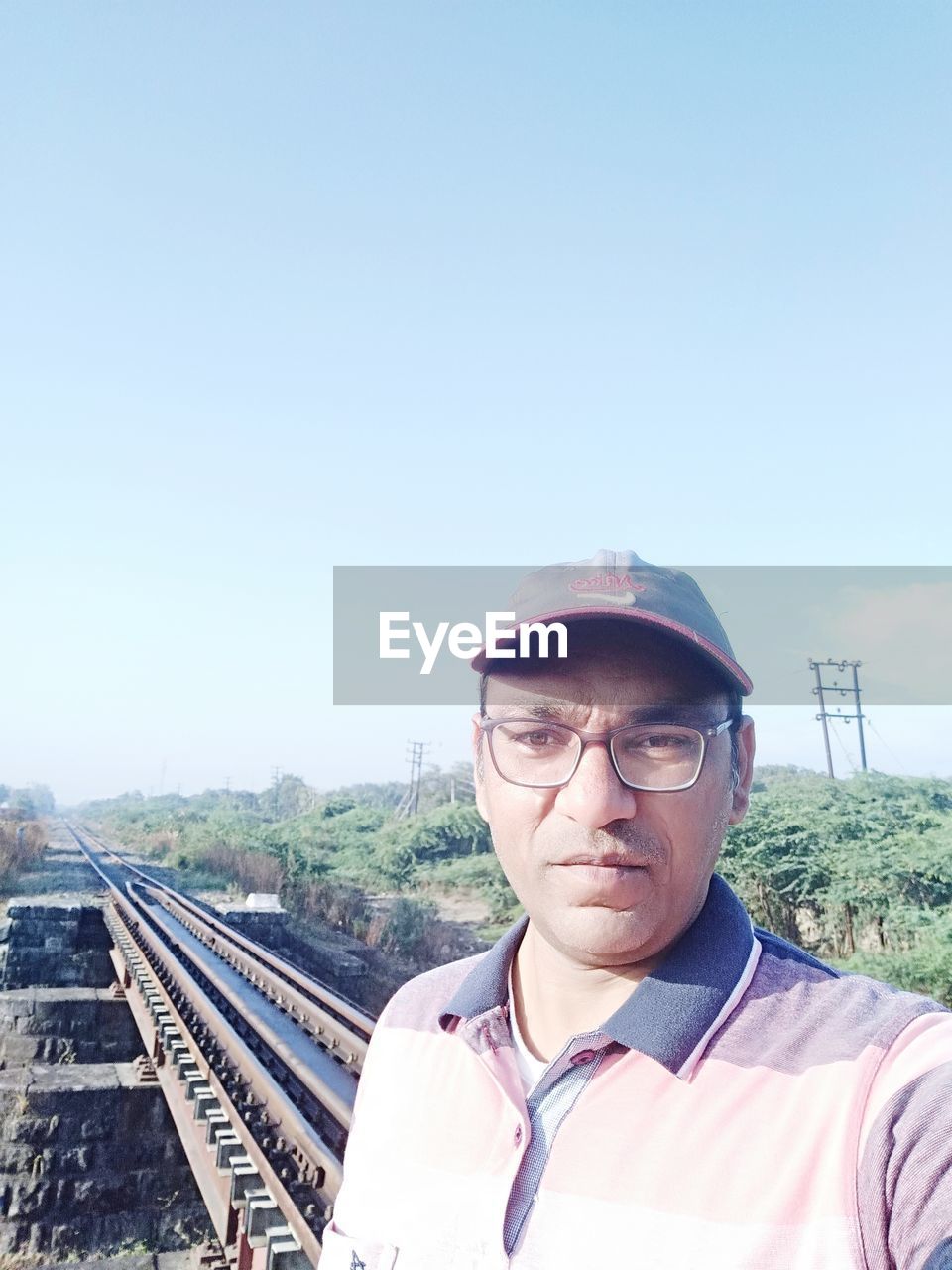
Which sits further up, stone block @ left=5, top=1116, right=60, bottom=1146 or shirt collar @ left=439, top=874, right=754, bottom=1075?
shirt collar @ left=439, top=874, right=754, bottom=1075

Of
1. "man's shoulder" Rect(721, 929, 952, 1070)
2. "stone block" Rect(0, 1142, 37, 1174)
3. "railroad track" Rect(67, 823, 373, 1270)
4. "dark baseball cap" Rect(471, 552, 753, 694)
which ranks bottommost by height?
"stone block" Rect(0, 1142, 37, 1174)

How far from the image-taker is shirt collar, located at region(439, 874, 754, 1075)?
1.12 meters

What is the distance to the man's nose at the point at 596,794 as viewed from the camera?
3.97 feet

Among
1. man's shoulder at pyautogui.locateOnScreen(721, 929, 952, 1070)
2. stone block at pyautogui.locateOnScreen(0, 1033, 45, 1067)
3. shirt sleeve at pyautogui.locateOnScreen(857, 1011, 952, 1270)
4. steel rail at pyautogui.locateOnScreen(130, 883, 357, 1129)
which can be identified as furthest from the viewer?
stone block at pyautogui.locateOnScreen(0, 1033, 45, 1067)

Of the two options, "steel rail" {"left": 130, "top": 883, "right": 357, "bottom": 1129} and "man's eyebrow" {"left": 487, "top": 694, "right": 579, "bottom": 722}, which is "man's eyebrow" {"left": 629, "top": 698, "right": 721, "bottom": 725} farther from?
"steel rail" {"left": 130, "top": 883, "right": 357, "bottom": 1129}

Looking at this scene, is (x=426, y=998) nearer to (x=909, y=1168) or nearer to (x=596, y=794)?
(x=596, y=794)

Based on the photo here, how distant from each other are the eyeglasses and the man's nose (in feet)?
0.03

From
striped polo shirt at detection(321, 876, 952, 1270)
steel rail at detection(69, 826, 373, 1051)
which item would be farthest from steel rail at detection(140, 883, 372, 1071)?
striped polo shirt at detection(321, 876, 952, 1270)

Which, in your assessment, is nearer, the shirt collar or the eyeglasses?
the shirt collar

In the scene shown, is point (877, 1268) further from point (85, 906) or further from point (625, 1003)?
point (85, 906)

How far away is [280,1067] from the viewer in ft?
21.8

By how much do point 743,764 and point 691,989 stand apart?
362mm

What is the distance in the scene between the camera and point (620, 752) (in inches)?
49.6

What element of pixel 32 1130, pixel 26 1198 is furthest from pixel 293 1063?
pixel 26 1198
